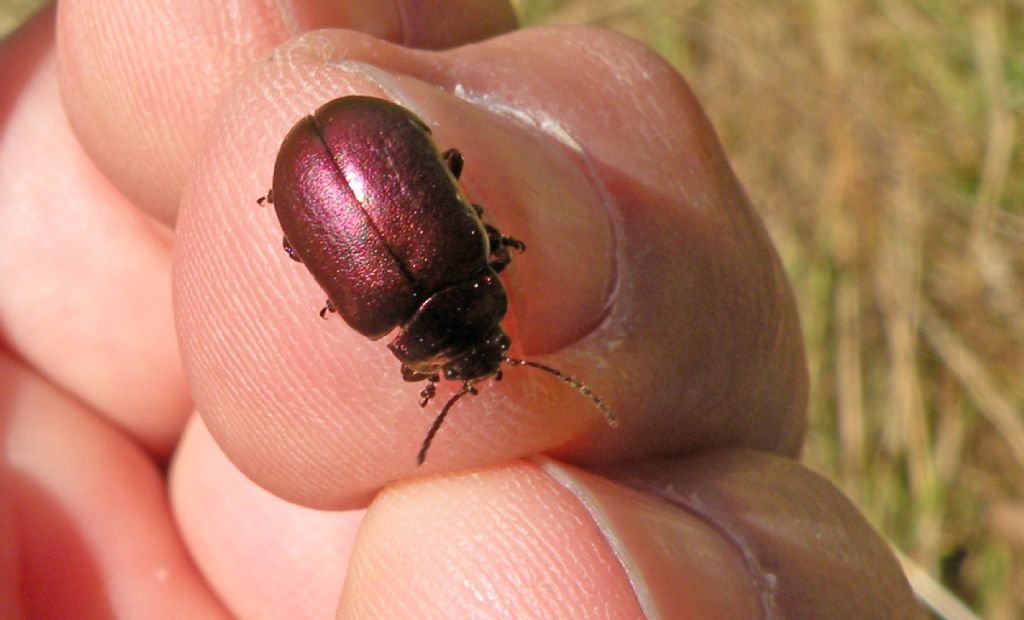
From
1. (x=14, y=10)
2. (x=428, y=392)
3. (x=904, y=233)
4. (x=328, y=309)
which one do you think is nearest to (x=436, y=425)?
(x=428, y=392)

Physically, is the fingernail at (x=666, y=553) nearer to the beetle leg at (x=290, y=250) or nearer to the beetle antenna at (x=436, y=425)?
the beetle antenna at (x=436, y=425)

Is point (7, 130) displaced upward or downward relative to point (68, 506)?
upward

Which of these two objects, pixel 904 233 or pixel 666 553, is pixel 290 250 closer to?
pixel 666 553

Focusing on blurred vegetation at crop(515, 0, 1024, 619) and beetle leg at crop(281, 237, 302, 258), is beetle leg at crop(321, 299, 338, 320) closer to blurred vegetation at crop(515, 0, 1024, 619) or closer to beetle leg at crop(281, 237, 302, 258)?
beetle leg at crop(281, 237, 302, 258)

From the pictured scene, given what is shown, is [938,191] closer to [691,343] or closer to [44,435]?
[691,343]

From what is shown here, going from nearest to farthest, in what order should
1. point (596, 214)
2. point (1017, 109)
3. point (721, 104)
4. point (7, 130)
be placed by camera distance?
point (596, 214) < point (7, 130) < point (1017, 109) < point (721, 104)

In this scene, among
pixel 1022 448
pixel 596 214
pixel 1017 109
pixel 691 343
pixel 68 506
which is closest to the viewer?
pixel 596 214

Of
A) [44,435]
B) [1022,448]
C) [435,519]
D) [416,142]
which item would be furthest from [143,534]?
[1022,448]

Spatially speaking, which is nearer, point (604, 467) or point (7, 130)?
point (604, 467)
